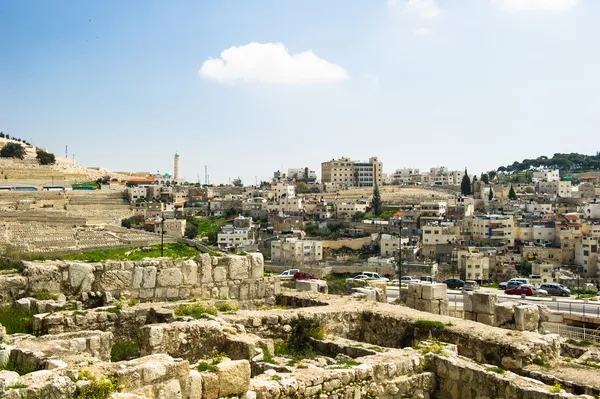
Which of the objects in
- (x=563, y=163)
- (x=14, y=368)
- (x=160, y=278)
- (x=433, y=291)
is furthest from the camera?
(x=563, y=163)

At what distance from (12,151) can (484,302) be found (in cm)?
14949

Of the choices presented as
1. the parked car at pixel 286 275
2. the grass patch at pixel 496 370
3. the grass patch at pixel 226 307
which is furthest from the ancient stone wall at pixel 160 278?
the grass patch at pixel 496 370

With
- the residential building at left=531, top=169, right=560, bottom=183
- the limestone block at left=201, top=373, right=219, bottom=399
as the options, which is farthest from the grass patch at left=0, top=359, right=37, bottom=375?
the residential building at left=531, top=169, right=560, bottom=183

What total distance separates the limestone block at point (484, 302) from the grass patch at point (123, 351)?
20.0 feet

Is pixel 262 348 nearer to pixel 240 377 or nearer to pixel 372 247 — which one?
pixel 240 377

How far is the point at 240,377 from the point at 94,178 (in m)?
149

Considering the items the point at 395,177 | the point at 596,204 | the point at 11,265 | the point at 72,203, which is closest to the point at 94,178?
the point at 72,203

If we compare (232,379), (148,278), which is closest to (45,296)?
(148,278)

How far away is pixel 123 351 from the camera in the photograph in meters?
7.74

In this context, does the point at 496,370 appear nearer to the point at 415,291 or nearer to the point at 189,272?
the point at 415,291

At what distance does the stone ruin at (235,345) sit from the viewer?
203 inches

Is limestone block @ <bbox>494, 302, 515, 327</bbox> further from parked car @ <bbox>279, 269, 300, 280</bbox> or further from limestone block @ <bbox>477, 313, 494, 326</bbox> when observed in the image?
parked car @ <bbox>279, 269, 300, 280</bbox>

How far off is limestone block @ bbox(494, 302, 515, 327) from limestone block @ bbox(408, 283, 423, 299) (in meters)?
1.82

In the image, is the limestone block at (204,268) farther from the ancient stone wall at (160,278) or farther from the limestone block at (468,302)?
the limestone block at (468,302)
